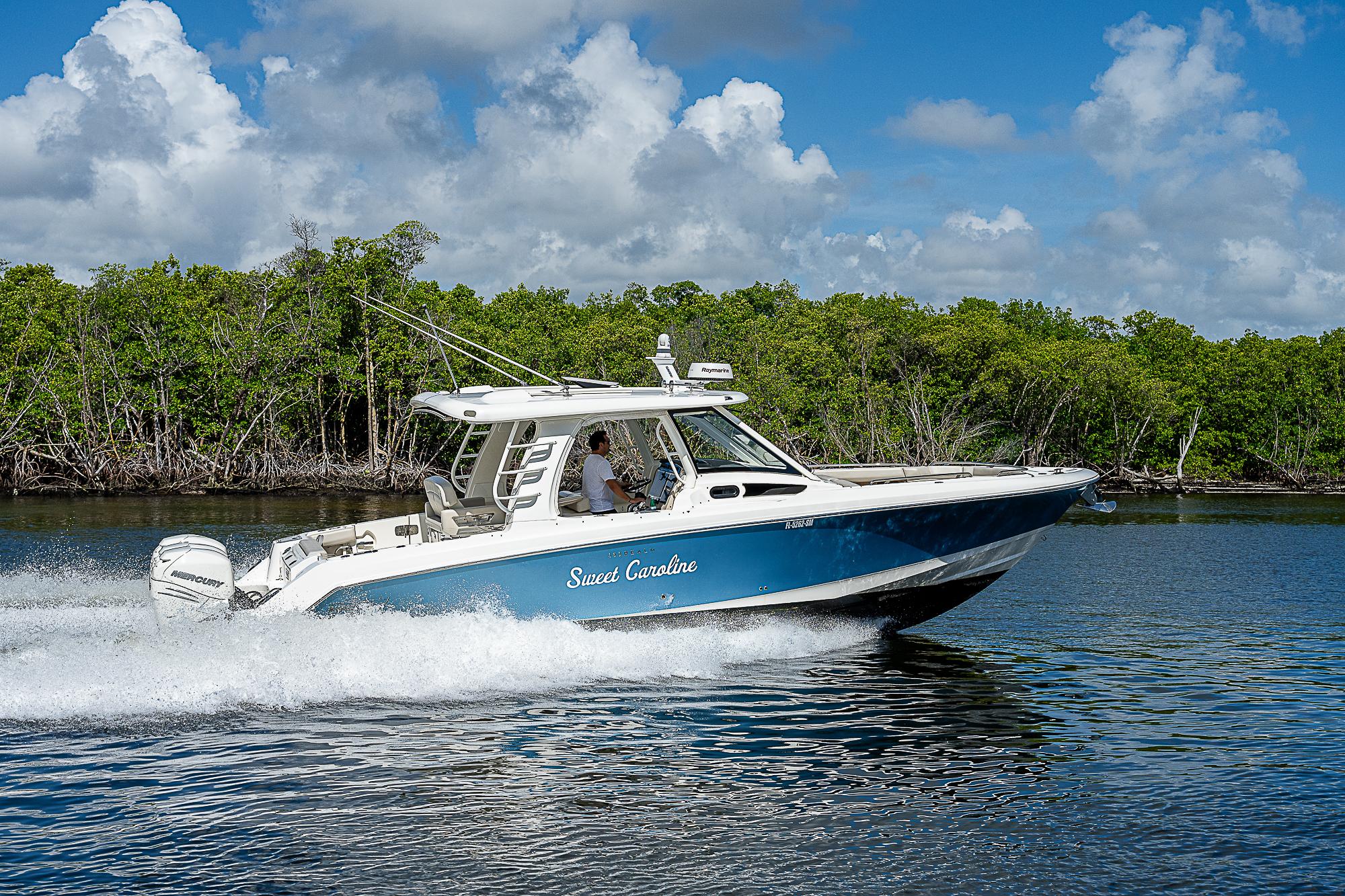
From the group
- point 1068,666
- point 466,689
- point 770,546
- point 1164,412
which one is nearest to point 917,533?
point 770,546

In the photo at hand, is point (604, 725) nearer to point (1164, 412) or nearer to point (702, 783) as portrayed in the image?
→ point (702, 783)

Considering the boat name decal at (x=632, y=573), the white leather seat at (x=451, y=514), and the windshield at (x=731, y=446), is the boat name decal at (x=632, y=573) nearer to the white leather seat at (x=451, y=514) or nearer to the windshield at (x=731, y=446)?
the windshield at (x=731, y=446)

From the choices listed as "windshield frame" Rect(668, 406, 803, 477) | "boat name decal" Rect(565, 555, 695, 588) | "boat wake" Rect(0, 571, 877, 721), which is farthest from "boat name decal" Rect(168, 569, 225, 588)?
"windshield frame" Rect(668, 406, 803, 477)

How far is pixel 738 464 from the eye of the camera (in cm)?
1030

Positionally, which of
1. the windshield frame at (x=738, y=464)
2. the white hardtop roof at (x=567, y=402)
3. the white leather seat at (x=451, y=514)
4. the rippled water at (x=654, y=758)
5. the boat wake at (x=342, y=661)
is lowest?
the rippled water at (x=654, y=758)

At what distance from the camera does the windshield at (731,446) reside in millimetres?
10273

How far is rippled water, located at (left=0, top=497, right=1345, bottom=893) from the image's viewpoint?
6.24 metres

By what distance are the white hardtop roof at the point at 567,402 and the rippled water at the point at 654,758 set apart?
173 cm

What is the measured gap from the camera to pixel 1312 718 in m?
9.47

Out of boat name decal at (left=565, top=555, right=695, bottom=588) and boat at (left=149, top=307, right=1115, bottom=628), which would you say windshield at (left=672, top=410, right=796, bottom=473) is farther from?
boat name decal at (left=565, top=555, right=695, bottom=588)

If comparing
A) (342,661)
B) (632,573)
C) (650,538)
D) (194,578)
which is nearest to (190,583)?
(194,578)

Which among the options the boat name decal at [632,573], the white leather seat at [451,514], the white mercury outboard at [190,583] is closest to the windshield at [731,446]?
the boat name decal at [632,573]

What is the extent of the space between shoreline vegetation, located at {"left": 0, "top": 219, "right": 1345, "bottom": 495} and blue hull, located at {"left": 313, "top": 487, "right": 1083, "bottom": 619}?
30.5 metres

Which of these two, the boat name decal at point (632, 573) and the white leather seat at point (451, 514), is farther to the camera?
the white leather seat at point (451, 514)
